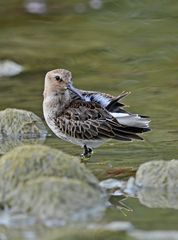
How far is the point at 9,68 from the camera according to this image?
52.5ft

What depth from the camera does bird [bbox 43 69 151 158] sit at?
36.4 feet

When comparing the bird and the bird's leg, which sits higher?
the bird

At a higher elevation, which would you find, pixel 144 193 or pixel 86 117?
pixel 86 117

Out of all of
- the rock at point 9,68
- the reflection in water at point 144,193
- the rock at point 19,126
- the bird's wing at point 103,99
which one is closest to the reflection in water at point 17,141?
the rock at point 19,126

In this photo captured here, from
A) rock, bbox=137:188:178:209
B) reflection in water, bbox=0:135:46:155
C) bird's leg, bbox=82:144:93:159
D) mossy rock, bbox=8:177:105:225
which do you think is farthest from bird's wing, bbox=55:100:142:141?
mossy rock, bbox=8:177:105:225

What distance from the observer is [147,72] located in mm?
15461

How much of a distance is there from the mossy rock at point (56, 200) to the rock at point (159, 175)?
0.87m

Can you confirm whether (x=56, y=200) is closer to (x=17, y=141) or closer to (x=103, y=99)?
(x=103, y=99)

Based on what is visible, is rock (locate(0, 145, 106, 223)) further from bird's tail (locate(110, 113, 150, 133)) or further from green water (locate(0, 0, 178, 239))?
bird's tail (locate(110, 113, 150, 133))

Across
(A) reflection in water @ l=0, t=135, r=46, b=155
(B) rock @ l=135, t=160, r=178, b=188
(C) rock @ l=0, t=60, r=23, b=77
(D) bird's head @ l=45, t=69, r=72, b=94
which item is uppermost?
(D) bird's head @ l=45, t=69, r=72, b=94

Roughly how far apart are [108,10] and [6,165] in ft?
35.0

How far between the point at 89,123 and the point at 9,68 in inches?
197

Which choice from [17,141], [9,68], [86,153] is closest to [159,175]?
[86,153]

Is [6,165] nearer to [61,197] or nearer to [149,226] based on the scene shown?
[61,197]
